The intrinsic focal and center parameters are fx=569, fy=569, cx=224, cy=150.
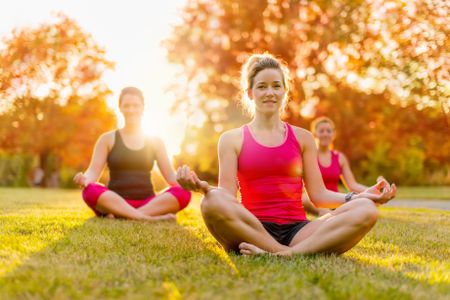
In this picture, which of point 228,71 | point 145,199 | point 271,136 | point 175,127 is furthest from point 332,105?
point 271,136

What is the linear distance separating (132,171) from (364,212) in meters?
4.42

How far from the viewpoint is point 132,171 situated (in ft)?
25.2

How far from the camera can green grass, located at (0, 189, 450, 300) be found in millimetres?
2729

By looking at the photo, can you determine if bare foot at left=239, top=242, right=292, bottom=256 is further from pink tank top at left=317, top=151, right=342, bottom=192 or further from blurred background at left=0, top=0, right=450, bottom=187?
blurred background at left=0, top=0, right=450, bottom=187

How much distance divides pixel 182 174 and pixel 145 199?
4.21 meters

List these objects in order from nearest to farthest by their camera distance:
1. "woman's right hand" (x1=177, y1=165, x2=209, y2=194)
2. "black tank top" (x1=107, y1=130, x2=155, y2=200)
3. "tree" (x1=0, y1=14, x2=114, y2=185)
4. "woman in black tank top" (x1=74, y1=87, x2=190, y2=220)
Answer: "woman's right hand" (x1=177, y1=165, x2=209, y2=194)
"woman in black tank top" (x1=74, y1=87, x2=190, y2=220)
"black tank top" (x1=107, y1=130, x2=155, y2=200)
"tree" (x1=0, y1=14, x2=114, y2=185)

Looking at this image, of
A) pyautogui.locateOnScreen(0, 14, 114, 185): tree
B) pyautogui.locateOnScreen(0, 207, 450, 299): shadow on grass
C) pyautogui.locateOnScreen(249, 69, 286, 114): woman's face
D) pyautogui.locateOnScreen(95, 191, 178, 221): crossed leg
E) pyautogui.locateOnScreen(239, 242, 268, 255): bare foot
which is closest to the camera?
pyautogui.locateOnScreen(0, 207, 450, 299): shadow on grass

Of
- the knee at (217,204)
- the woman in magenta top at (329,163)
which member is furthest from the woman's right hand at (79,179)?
the woman in magenta top at (329,163)

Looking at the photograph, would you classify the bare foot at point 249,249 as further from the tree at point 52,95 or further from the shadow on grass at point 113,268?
the tree at point 52,95

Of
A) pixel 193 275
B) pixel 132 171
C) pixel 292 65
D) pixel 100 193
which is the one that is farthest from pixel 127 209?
pixel 292 65

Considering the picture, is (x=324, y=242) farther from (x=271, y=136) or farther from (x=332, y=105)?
(x=332, y=105)

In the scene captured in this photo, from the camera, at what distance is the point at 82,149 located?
95.2ft

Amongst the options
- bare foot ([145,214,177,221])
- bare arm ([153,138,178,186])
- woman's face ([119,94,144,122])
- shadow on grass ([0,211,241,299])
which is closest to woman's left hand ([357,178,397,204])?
shadow on grass ([0,211,241,299])

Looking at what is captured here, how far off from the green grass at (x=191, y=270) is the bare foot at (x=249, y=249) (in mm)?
106
